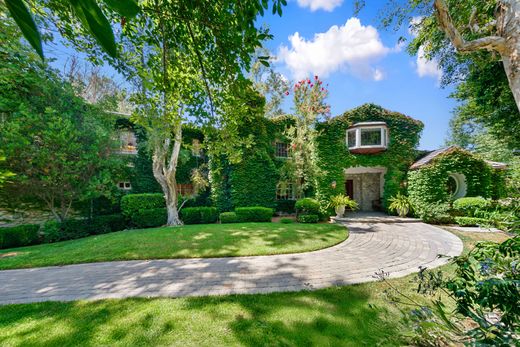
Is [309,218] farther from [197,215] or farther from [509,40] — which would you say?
[509,40]

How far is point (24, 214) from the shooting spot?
31.1 feet

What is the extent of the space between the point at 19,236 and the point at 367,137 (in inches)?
722

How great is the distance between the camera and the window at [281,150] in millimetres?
14195

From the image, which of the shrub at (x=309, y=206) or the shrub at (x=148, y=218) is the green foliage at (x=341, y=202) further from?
the shrub at (x=148, y=218)

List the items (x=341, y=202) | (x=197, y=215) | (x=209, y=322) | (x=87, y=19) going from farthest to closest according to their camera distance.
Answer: (x=197, y=215) → (x=341, y=202) → (x=209, y=322) → (x=87, y=19)

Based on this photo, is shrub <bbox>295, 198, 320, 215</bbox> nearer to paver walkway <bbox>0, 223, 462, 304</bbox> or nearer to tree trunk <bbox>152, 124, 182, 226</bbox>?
paver walkway <bbox>0, 223, 462, 304</bbox>

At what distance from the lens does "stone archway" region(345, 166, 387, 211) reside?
1488 cm

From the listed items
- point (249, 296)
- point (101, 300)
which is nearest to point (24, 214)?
point (101, 300)

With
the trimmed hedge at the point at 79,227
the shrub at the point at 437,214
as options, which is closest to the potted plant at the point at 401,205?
the shrub at the point at 437,214

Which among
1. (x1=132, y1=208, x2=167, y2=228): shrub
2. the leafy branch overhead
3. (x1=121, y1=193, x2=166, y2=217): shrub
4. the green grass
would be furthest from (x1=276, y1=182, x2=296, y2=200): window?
the leafy branch overhead

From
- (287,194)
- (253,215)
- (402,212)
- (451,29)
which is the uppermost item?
(451,29)

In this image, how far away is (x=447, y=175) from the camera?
10320mm

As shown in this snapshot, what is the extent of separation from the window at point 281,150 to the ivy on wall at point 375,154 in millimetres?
2908

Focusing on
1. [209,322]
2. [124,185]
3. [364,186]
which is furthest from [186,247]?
[364,186]
